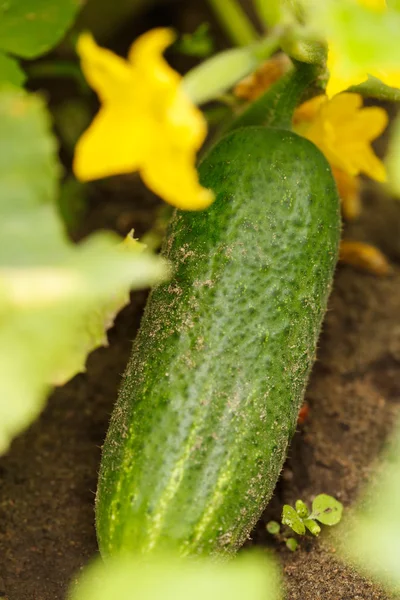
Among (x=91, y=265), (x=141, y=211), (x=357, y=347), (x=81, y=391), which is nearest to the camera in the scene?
(x=91, y=265)

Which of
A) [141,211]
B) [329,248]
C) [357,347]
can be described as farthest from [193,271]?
[141,211]

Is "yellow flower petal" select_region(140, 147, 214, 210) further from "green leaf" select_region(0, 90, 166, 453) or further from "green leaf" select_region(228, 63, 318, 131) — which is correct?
"green leaf" select_region(228, 63, 318, 131)

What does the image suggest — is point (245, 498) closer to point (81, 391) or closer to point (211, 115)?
point (81, 391)

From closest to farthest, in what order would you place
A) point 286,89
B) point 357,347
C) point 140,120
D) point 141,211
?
point 140,120 → point 286,89 → point 357,347 → point 141,211

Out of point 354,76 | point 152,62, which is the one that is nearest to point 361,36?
point 354,76

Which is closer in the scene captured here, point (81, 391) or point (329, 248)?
point (329, 248)

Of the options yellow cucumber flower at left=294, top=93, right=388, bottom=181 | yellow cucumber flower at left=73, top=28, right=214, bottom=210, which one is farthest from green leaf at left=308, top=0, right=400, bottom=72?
yellow cucumber flower at left=294, top=93, right=388, bottom=181

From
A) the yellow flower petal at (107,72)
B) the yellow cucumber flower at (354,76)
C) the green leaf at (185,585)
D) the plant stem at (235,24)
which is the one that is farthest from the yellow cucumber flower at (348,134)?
the green leaf at (185,585)
